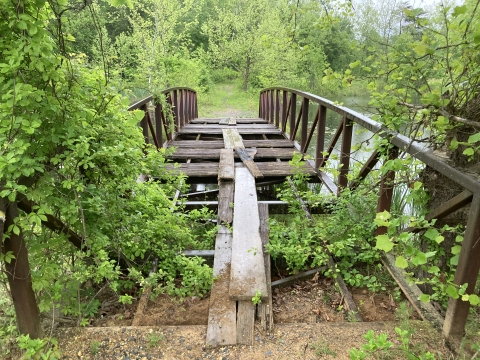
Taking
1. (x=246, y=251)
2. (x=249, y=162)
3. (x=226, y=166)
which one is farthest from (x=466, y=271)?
(x=249, y=162)

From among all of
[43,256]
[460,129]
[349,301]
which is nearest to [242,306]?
[349,301]

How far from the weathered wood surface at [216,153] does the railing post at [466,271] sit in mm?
4263

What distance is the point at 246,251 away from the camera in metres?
2.85

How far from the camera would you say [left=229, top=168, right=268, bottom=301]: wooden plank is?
235cm

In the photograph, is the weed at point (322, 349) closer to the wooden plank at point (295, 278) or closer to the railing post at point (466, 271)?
the railing post at point (466, 271)

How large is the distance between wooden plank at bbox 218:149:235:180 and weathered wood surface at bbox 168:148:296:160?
0.15 metres

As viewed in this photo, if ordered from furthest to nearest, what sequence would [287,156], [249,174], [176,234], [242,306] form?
[287,156]
[249,174]
[176,234]
[242,306]

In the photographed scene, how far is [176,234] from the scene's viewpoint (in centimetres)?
299

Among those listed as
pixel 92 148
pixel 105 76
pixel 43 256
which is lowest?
pixel 43 256

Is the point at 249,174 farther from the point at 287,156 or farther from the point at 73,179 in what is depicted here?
the point at 73,179

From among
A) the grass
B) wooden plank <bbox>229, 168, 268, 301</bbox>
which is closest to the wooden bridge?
wooden plank <bbox>229, 168, 268, 301</bbox>

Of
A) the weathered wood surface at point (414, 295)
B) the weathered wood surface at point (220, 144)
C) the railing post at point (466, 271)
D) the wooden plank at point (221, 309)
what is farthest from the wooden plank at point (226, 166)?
the railing post at point (466, 271)

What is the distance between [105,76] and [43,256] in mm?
1138

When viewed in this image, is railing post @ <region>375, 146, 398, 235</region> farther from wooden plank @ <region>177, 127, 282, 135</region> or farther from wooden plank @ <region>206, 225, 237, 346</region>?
wooden plank @ <region>177, 127, 282, 135</region>
